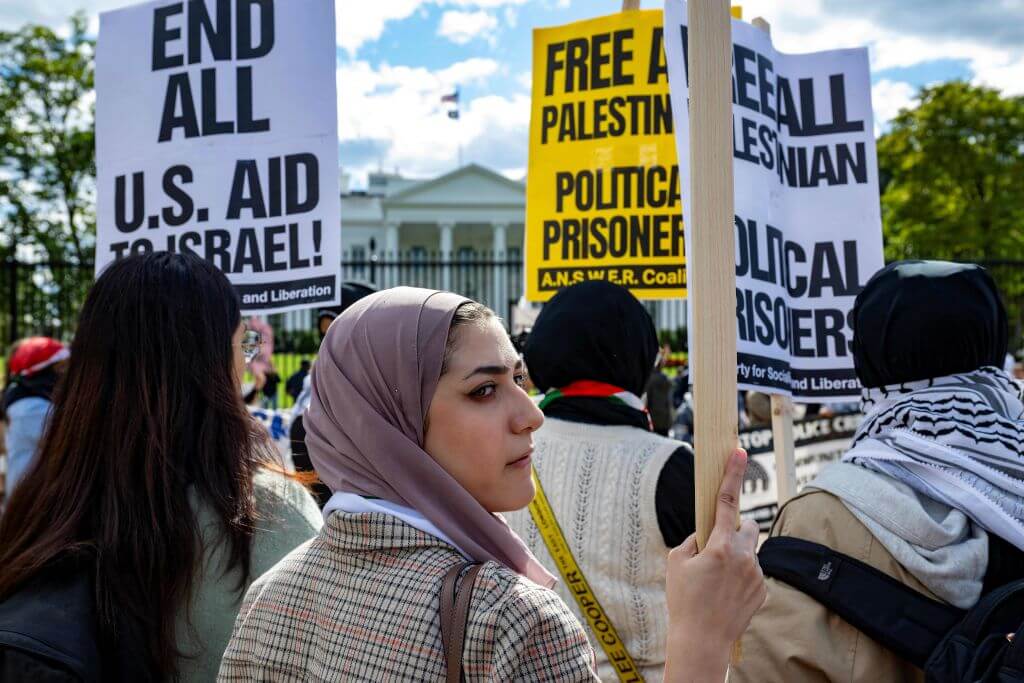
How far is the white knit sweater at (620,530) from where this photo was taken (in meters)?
2.28

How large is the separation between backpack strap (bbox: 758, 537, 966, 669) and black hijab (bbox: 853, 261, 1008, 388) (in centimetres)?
47

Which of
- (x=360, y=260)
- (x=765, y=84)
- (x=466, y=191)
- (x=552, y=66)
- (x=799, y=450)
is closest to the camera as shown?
(x=765, y=84)

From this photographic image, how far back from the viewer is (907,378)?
76.6 inches

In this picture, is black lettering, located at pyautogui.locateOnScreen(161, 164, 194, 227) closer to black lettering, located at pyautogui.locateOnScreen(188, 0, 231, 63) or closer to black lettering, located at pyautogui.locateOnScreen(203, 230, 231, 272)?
black lettering, located at pyautogui.locateOnScreen(203, 230, 231, 272)

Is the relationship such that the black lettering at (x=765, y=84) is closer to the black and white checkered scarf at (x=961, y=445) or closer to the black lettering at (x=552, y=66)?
the black lettering at (x=552, y=66)

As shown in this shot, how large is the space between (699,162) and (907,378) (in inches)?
40.2

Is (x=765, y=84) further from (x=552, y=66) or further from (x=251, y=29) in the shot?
(x=251, y=29)

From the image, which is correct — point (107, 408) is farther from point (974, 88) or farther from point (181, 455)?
point (974, 88)

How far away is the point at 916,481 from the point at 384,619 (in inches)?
45.3

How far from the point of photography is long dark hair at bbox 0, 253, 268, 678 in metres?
1.59

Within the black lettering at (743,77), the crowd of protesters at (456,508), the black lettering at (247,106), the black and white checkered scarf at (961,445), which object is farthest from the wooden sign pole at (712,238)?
the black lettering at (247,106)

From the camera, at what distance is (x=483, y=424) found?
136 centimetres

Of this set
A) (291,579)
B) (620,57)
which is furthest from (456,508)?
(620,57)

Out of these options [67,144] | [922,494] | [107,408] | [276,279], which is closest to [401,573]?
[107,408]
